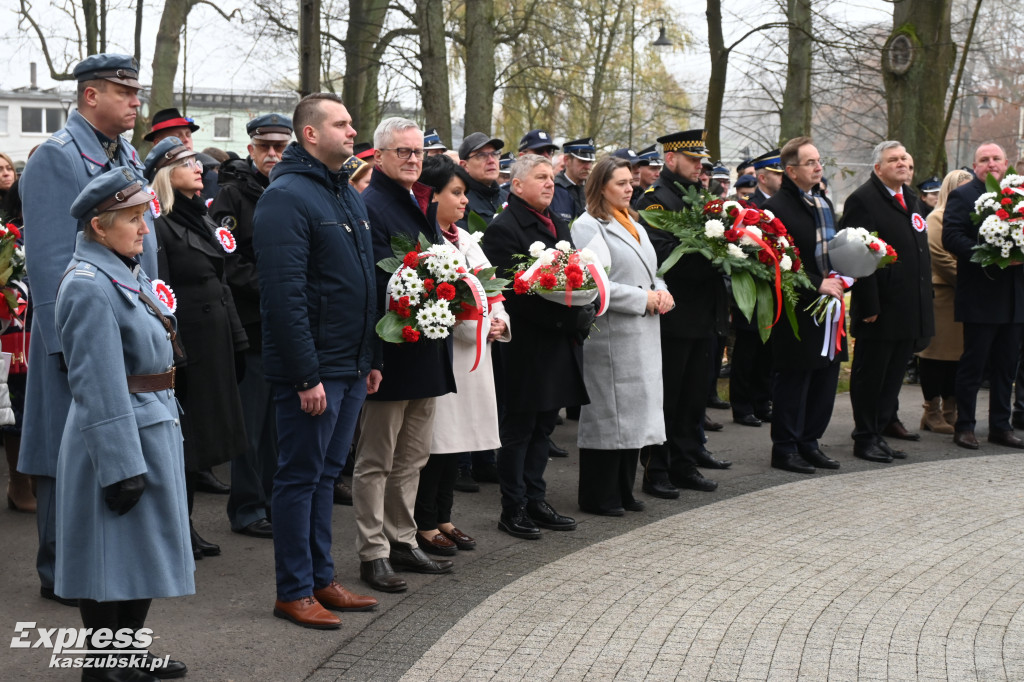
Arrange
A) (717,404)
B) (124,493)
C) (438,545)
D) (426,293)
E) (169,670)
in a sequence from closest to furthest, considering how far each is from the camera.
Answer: (124,493), (169,670), (426,293), (438,545), (717,404)

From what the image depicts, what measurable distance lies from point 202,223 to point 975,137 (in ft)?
213

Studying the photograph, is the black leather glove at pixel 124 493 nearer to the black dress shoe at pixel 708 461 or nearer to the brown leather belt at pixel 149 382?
the brown leather belt at pixel 149 382

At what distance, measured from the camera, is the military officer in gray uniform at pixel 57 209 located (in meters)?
5.08

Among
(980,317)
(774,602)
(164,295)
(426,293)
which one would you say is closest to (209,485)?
(426,293)

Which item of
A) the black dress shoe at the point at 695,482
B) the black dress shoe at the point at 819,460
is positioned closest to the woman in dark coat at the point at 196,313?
the black dress shoe at the point at 695,482

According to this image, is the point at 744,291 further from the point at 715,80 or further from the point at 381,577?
the point at 715,80

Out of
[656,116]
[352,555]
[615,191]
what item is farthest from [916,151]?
[656,116]

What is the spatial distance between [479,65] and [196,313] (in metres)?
12.3

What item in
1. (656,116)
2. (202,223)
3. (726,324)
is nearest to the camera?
(202,223)

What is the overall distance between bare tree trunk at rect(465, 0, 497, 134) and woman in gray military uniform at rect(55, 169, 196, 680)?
1333cm

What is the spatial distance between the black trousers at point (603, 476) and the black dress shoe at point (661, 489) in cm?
46

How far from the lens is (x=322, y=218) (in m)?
5.32

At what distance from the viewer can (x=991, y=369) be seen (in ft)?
34.3

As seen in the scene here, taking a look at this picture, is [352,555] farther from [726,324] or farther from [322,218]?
[726,324]
